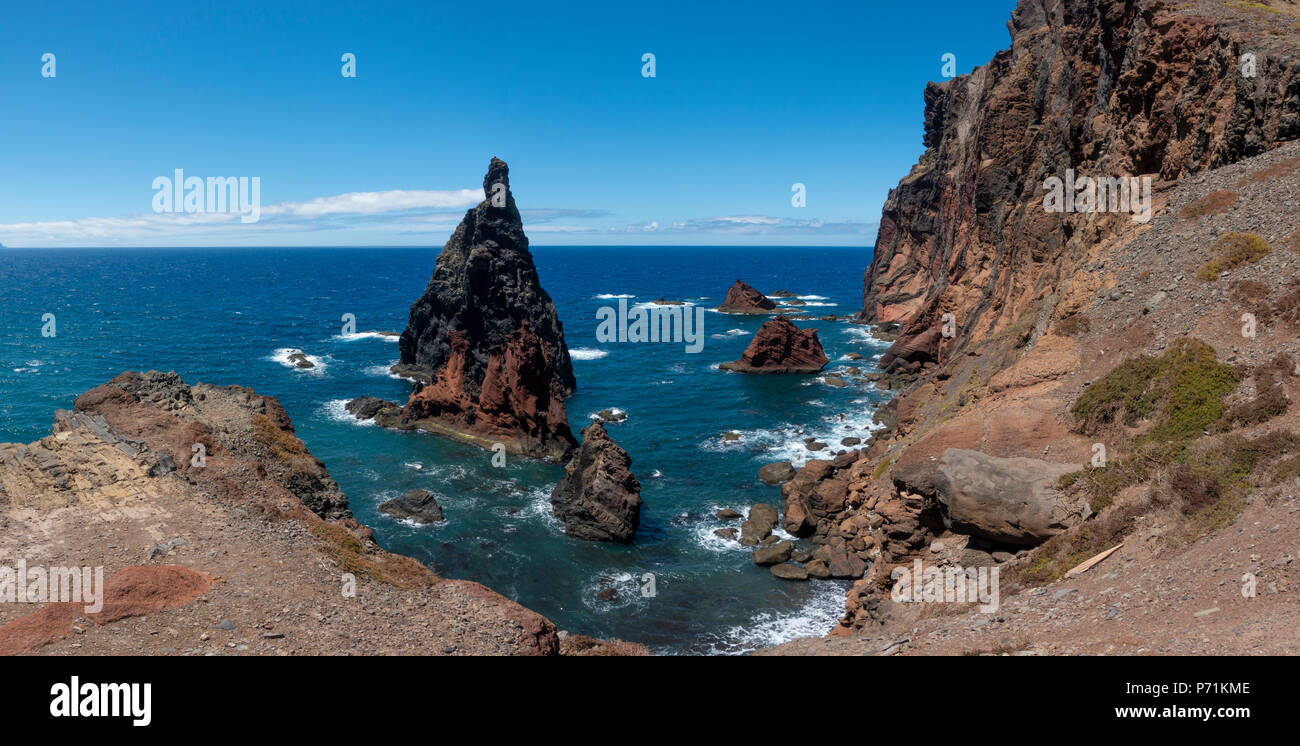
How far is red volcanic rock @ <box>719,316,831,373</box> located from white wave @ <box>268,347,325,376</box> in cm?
5006

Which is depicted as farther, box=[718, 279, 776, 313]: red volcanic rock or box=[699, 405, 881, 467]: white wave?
box=[718, 279, 776, 313]: red volcanic rock

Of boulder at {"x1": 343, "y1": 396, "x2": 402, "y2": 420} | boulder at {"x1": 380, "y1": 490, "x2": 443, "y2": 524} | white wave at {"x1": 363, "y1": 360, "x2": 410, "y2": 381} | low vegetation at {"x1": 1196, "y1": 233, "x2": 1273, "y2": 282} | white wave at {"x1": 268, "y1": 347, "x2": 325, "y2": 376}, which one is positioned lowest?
boulder at {"x1": 380, "y1": 490, "x2": 443, "y2": 524}

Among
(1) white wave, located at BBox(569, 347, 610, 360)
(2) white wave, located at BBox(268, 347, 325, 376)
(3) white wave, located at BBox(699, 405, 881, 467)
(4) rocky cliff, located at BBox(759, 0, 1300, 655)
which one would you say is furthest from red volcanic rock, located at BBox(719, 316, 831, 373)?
(2) white wave, located at BBox(268, 347, 325, 376)

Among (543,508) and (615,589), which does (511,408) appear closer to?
(543,508)

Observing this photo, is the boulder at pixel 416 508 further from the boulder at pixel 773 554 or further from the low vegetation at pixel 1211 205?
the low vegetation at pixel 1211 205

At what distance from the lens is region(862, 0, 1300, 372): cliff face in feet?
92.0

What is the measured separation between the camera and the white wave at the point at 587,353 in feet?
304

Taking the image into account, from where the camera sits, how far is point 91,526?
1967 centimetres

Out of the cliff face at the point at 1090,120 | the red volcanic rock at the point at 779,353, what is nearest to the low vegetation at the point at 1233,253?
the cliff face at the point at 1090,120

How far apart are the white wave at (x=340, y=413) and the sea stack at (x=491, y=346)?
3843 mm

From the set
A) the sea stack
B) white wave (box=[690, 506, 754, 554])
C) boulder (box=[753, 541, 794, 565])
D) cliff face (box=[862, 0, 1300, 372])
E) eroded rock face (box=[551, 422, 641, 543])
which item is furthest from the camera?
the sea stack

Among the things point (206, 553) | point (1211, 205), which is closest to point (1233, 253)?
point (1211, 205)

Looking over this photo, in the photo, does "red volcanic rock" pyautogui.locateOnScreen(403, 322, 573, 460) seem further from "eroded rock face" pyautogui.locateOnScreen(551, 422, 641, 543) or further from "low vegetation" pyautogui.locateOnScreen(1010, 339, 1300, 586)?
"low vegetation" pyautogui.locateOnScreen(1010, 339, 1300, 586)
